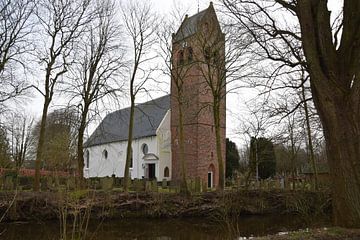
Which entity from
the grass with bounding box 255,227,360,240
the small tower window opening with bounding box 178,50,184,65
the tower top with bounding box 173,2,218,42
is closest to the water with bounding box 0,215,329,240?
the grass with bounding box 255,227,360,240

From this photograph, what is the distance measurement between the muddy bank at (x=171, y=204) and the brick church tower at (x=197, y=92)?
2.75 metres

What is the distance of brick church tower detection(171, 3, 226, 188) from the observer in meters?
20.6

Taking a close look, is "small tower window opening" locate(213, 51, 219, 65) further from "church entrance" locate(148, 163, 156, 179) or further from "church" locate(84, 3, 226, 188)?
"church entrance" locate(148, 163, 156, 179)

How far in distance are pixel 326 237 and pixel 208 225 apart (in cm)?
1027

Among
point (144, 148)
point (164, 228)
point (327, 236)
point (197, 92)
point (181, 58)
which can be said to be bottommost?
point (164, 228)

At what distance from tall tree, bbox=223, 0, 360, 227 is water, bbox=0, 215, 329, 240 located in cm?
456

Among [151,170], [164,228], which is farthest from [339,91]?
[151,170]

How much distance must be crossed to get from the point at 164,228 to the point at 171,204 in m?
3.47

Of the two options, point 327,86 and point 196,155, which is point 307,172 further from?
point 327,86

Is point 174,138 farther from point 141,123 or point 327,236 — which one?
point 327,236

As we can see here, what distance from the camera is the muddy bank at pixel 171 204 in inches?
675

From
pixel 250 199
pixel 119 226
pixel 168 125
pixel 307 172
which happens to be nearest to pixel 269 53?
pixel 119 226

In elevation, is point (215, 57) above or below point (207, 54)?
below

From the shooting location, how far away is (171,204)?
63.2 ft
